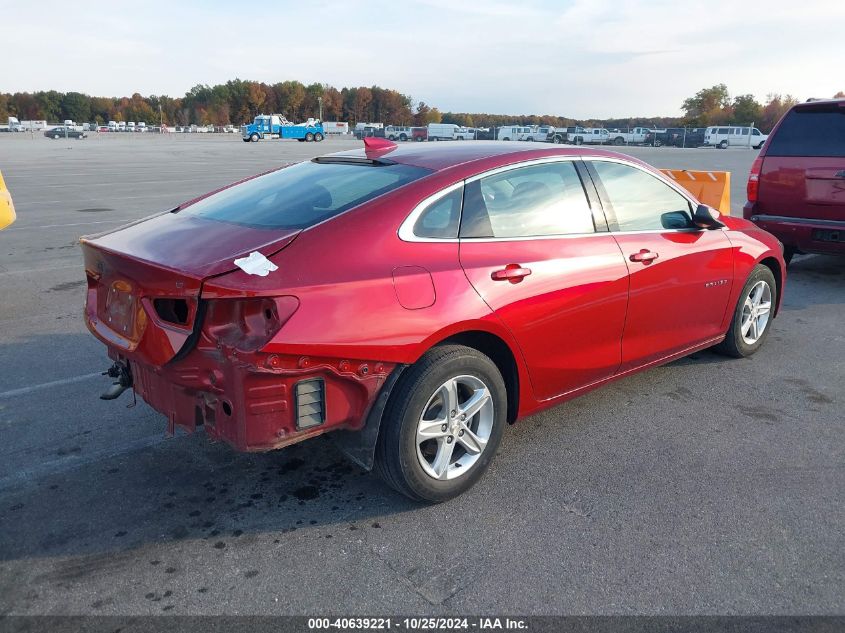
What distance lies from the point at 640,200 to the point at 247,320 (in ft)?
8.90

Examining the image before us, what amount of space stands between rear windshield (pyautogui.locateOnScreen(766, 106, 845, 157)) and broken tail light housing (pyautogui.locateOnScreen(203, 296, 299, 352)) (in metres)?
7.00

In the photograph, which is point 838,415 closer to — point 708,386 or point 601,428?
point 708,386

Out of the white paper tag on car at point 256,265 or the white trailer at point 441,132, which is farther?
the white trailer at point 441,132

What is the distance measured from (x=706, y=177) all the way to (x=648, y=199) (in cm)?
608

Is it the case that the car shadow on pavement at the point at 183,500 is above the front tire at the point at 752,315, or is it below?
below

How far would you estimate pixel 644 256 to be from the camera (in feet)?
13.9

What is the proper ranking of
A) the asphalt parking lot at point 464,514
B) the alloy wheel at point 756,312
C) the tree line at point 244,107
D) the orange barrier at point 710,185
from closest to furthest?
the asphalt parking lot at point 464,514 → the alloy wheel at point 756,312 → the orange barrier at point 710,185 → the tree line at point 244,107

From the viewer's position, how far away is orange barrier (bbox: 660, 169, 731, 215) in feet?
31.9

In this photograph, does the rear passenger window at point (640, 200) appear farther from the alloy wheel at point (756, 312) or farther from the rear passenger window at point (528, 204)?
the alloy wheel at point (756, 312)

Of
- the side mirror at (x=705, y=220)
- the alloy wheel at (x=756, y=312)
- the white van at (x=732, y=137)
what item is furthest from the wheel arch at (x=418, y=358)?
the white van at (x=732, y=137)

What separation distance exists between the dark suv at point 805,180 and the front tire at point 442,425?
5.74 m

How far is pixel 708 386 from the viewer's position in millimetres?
4973

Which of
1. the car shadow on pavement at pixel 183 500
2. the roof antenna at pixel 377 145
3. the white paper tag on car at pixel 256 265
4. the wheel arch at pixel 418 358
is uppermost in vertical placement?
the roof antenna at pixel 377 145

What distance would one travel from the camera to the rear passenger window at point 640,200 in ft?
14.0
